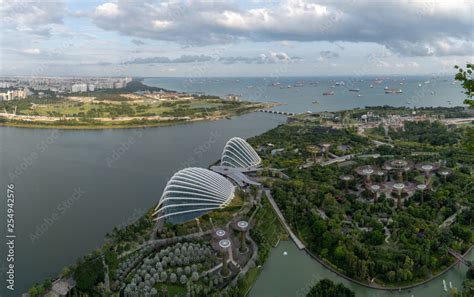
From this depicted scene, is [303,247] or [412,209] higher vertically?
[412,209]

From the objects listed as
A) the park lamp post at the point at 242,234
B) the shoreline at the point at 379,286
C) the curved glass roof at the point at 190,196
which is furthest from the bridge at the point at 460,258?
the curved glass roof at the point at 190,196

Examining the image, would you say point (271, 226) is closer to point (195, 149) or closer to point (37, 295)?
point (37, 295)

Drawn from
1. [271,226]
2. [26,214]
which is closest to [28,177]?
[26,214]

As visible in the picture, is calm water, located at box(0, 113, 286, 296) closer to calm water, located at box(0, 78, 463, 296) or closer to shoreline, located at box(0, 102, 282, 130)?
calm water, located at box(0, 78, 463, 296)

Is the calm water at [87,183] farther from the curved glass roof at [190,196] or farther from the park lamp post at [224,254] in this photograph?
the curved glass roof at [190,196]

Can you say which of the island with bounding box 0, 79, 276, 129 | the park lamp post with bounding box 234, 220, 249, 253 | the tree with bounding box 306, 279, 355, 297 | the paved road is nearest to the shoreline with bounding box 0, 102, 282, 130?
the island with bounding box 0, 79, 276, 129

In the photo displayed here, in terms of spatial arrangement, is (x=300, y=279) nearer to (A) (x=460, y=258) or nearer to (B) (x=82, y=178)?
(A) (x=460, y=258)

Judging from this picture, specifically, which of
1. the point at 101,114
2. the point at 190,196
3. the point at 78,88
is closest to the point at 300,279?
the point at 190,196
